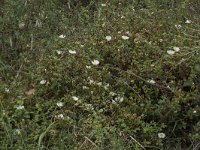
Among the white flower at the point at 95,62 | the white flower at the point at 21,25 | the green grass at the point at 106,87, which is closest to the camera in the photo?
the green grass at the point at 106,87

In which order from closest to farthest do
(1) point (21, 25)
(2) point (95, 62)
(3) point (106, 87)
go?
(3) point (106, 87) < (2) point (95, 62) < (1) point (21, 25)

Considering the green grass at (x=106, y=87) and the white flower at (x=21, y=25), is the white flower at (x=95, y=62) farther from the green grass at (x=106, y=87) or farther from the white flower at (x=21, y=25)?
the white flower at (x=21, y=25)

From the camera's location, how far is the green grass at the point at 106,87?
9.54ft

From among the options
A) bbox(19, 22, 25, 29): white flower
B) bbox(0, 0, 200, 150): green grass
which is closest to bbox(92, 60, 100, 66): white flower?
bbox(0, 0, 200, 150): green grass

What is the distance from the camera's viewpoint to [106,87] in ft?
10.6

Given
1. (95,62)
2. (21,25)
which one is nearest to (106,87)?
(95,62)

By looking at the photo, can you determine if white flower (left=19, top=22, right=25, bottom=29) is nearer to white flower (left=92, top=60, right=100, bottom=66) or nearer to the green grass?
the green grass

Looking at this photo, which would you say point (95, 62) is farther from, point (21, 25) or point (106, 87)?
point (21, 25)

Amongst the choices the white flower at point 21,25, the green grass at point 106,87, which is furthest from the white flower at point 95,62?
the white flower at point 21,25

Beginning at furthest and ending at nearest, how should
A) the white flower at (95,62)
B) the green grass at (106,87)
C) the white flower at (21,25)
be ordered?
the white flower at (21,25) → the white flower at (95,62) → the green grass at (106,87)

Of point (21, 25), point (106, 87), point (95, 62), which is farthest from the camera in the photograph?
point (21, 25)

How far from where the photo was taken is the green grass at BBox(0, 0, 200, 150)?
291cm

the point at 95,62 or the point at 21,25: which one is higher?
the point at 95,62

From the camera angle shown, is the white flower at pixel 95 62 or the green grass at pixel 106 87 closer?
the green grass at pixel 106 87
